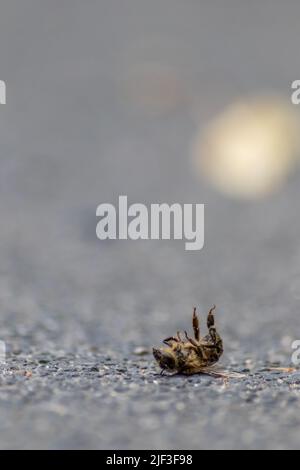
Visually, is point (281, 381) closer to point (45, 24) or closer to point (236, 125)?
point (236, 125)

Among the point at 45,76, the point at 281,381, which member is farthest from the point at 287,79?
the point at 281,381

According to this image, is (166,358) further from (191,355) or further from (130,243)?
(130,243)

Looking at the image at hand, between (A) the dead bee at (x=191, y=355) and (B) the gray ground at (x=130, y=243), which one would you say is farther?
(A) the dead bee at (x=191, y=355)

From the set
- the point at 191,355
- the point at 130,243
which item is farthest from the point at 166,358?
the point at 130,243

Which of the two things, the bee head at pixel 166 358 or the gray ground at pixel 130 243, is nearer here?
the gray ground at pixel 130 243
